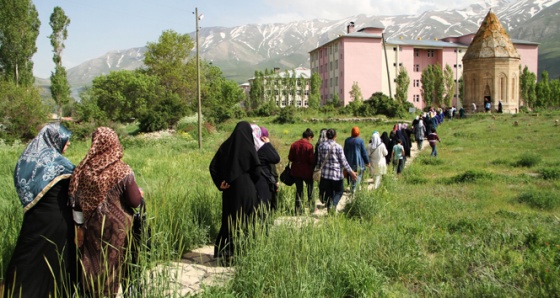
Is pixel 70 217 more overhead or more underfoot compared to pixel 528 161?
more overhead

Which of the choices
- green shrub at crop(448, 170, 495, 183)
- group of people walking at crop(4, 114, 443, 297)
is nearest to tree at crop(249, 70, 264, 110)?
green shrub at crop(448, 170, 495, 183)

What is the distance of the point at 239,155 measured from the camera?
4.91 meters

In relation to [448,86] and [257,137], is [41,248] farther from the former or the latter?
[448,86]

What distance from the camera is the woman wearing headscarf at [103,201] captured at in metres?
3.47

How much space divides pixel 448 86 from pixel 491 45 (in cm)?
1864

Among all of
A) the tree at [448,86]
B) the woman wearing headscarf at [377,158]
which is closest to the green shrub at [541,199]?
the woman wearing headscarf at [377,158]

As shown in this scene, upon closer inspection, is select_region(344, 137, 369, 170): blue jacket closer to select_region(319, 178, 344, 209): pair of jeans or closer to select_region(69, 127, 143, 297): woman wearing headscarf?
select_region(319, 178, 344, 209): pair of jeans

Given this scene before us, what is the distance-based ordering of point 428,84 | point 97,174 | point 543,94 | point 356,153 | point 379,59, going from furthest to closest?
point 379,59
point 428,84
point 543,94
point 356,153
point 97,174

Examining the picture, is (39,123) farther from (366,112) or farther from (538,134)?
(538,134)

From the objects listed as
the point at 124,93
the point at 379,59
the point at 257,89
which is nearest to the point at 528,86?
the point at 379,59

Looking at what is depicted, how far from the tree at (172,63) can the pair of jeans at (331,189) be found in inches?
1669

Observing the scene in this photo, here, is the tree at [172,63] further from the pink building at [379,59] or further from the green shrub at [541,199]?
the green shrub at [541,199]

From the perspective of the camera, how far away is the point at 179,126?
29.1 metres

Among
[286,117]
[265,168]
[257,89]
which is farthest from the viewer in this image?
[257,89]
